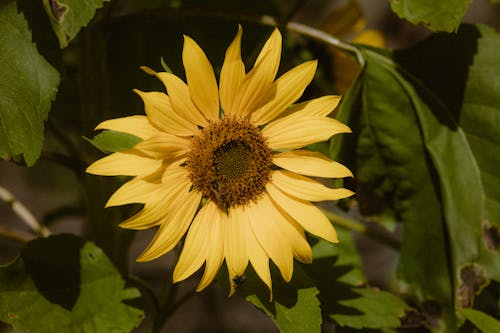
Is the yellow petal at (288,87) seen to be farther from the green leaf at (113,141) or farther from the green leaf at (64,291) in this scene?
the green leaf at (64,291)

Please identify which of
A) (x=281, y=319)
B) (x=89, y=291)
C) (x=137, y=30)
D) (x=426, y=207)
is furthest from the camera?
(x=137, y=30)

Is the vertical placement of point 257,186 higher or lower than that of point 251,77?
lower

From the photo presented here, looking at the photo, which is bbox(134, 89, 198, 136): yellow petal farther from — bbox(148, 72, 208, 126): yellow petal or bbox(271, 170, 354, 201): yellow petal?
bbox(271, 170, 354, 201): yellow petal

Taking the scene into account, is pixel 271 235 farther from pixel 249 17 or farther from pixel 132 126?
pixel 249 17

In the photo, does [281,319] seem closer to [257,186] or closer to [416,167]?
[257,186]

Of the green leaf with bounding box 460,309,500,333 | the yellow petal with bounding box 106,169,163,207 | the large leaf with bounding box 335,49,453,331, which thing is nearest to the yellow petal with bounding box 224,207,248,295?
the yellow petal with bounding box 106,169,163,207

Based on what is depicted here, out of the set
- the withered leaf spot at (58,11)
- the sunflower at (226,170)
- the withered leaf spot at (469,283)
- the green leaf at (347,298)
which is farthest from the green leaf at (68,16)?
the withered leaf spot at (469,283)

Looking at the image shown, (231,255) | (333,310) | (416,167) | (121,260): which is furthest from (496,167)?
(121,260)

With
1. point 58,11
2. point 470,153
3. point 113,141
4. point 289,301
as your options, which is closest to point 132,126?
point 113,141
